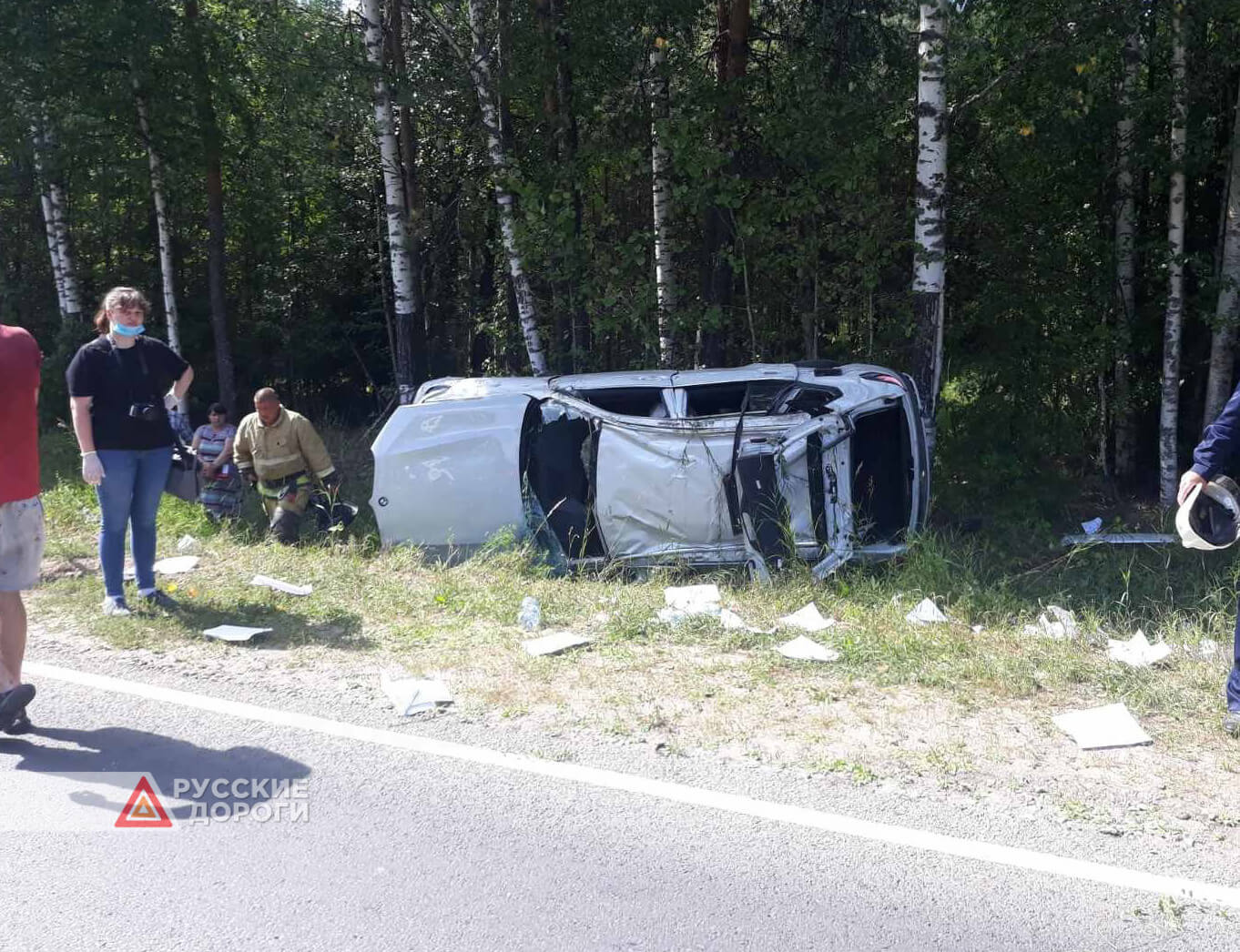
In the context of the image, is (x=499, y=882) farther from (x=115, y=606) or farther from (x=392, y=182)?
(x=392, y=182)

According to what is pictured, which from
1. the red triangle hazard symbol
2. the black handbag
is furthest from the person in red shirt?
the black handbag

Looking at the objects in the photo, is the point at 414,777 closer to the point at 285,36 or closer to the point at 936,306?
the point at 936,306

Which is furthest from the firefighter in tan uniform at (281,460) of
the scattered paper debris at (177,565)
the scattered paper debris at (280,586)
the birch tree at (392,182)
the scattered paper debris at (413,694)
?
the scattered paper debris at (413,694)

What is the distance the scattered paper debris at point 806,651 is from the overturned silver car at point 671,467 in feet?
4.74

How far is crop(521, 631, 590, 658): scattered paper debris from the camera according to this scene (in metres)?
5.71

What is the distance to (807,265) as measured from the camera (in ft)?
37.0

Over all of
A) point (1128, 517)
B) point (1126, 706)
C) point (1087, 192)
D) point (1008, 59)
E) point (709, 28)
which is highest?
point (709, 28)

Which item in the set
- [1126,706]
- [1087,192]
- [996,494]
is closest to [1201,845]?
[1126,706]

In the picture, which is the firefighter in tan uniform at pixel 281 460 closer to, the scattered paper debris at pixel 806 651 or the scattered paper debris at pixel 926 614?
the scattered paper debris at pixel 806 651

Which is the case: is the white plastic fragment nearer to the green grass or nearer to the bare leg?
the green grass

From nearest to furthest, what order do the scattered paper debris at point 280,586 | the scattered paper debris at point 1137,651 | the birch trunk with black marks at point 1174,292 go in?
the scattered paper debris at point 1137,651, the scattered paper debris at point 280,586, the birch trunk with black marks at point 1174,292

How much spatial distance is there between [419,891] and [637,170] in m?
9.54

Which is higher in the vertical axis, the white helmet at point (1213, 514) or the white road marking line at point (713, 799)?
the white helmet at point (1213, 514)

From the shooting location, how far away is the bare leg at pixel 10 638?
180 inches
